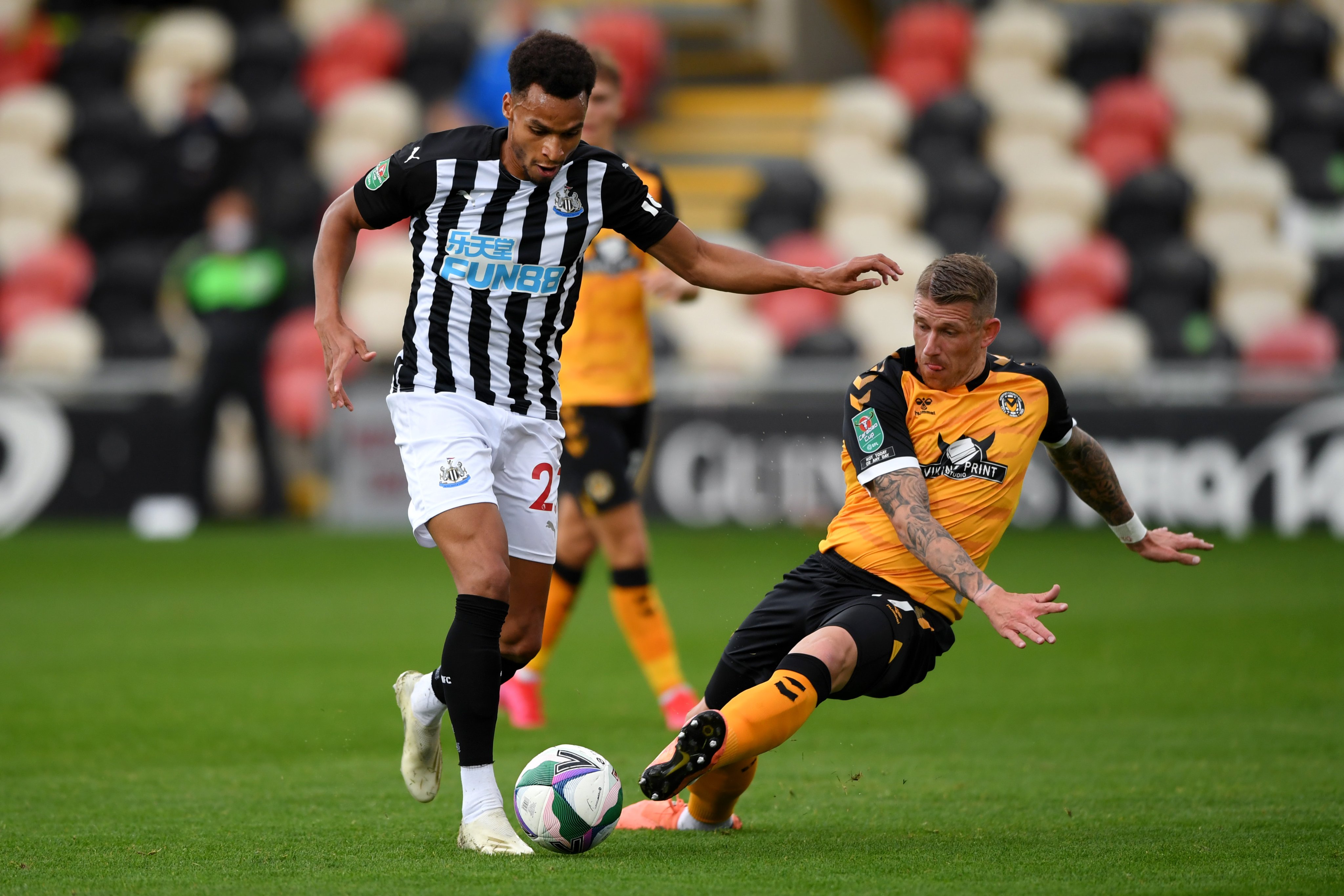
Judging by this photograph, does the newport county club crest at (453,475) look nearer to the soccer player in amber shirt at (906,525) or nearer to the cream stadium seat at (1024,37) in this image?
the soccer player in amber shirt at (906,525)

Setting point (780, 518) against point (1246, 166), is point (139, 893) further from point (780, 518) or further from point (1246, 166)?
point (1246, 166)

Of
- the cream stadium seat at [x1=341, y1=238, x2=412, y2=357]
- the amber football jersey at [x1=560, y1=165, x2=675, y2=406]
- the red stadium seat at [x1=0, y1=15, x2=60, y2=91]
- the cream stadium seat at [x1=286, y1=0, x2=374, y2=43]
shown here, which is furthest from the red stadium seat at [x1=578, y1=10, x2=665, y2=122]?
the amber football jersey at [x1=560, y1=165, x2=675, y2=406]

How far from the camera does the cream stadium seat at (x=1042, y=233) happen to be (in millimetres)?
16859

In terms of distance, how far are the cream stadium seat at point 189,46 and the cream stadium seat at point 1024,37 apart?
9144mm

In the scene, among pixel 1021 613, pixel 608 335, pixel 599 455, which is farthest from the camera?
pixel 608 335

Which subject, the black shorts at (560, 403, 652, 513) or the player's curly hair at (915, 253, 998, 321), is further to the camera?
the black shorts at (560, 403, 652, 513)

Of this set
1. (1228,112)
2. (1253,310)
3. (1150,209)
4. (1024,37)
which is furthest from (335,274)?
(1024,37)

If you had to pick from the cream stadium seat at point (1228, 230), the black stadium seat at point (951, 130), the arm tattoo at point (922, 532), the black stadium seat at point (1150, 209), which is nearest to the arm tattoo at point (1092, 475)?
the arm tattoo at point (922, 532)

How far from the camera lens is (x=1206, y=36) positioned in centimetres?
1859

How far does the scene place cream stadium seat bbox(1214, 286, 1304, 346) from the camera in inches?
630

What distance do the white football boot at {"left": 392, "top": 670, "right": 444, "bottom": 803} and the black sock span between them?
0.99ft

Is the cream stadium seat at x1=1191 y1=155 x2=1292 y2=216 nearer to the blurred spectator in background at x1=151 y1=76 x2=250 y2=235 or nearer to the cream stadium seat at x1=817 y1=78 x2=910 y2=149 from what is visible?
the cream stadium seat at x1=817 y1=78 x2=910 y2=149

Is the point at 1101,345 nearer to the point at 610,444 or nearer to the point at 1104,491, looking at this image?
the point at 610,444

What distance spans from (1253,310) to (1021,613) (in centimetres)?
1348
